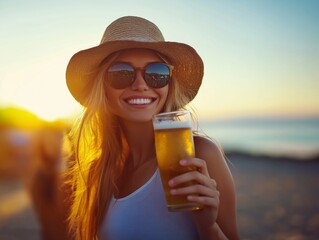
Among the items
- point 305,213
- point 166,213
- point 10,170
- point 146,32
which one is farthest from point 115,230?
point 10,170

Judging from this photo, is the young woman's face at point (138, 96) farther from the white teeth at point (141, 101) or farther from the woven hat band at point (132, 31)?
the woven hat band at point (132, 31)

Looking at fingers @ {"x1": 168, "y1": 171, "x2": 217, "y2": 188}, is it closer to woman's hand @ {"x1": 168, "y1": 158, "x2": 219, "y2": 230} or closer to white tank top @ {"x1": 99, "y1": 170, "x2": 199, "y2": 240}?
woman's hand @ {"x1": 168, "y1": 158, "x2": 219, "y2": 230}

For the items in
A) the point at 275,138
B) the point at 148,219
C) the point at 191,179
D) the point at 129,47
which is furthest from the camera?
the point at 275,138

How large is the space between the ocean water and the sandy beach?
447 centimetres

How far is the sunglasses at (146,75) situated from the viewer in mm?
2902

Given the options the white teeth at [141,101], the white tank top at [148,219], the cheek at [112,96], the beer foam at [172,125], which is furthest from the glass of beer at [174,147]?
the cheek at [112,96]

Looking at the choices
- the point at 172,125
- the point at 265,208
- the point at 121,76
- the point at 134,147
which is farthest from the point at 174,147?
the point at 265,208

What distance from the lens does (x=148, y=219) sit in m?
2.70

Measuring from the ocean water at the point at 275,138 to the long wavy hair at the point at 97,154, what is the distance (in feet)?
45.4

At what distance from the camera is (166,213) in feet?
8.76

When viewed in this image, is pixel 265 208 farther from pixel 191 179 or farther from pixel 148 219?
pixel 191 179

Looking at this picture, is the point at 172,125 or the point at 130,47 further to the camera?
the point at 130,47

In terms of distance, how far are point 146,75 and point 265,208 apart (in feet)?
25.6

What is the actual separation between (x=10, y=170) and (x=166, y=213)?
14.2 m
